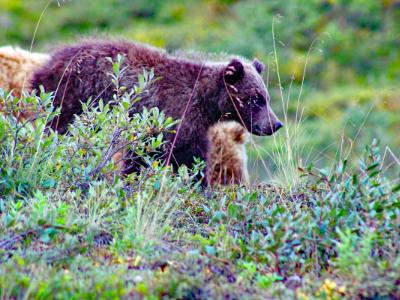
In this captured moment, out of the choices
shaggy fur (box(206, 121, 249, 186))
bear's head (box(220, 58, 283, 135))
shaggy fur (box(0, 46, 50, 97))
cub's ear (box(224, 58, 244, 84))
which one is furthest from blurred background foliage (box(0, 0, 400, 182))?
cub's ear (box(224, 58, 244, 84))

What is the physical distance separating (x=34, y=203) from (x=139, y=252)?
0.97 meters

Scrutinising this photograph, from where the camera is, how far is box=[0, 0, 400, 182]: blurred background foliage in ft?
55.9

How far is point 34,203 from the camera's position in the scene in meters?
5.51

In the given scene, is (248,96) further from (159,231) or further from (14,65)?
(14,65)

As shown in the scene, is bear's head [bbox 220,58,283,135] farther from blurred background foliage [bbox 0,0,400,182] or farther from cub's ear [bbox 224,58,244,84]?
blurred background foliage [bbox 0,0,400,182]

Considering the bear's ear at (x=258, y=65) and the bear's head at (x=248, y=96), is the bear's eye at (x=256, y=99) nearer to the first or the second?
the bear's head at (x=248, y=96)

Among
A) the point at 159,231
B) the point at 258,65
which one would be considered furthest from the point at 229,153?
the point at 159,231

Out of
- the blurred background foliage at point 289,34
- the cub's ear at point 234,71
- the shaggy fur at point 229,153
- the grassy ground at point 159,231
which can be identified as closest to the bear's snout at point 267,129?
the cub's ear at point 234,71

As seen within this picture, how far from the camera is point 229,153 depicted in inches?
395

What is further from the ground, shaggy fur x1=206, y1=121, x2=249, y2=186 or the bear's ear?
the bear's ear

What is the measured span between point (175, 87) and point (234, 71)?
0.67 metres

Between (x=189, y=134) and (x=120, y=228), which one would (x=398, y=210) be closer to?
(x=120, y=228)

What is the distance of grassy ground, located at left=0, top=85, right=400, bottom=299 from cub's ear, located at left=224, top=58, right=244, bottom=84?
2132mm

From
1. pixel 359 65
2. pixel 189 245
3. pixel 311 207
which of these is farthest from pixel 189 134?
pixel 359 65
